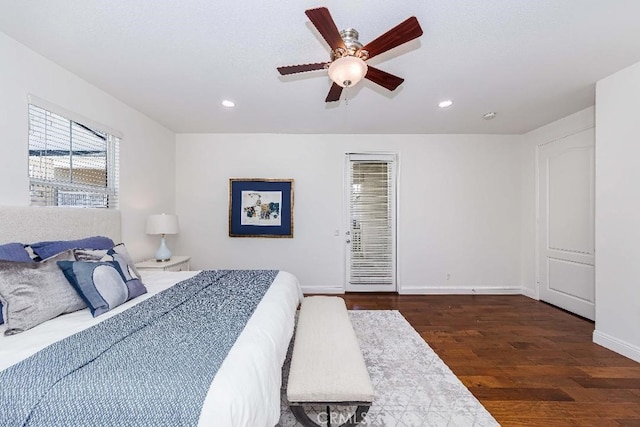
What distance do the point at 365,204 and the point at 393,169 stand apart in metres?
0.75

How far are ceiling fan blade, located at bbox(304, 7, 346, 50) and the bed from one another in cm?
168

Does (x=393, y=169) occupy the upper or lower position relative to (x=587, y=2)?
lower

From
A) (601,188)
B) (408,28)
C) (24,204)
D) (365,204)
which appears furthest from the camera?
(365,204)

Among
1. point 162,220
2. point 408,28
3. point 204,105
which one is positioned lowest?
point 162,220

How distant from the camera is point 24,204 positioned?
2.22 metres

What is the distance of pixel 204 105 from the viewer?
337 centimetres

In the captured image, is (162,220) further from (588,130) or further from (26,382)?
(588,130)

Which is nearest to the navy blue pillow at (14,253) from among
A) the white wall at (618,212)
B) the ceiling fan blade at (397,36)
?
the ceiling fan blade at (397,36)

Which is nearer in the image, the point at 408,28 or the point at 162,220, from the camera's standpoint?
the point at 408,28

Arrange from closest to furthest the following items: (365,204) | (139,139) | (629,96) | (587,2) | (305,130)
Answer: (587,2)
(629,96)
(139,139)
(305,130)
(365,204)

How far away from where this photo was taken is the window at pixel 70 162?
2.35 metres

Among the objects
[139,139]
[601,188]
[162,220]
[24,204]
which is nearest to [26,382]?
[24,204]

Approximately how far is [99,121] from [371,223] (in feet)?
Answer: 12.4

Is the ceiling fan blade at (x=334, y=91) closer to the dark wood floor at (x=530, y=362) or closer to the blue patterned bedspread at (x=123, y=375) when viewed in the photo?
the blue patterned bedspread at (x=123, y=375)
